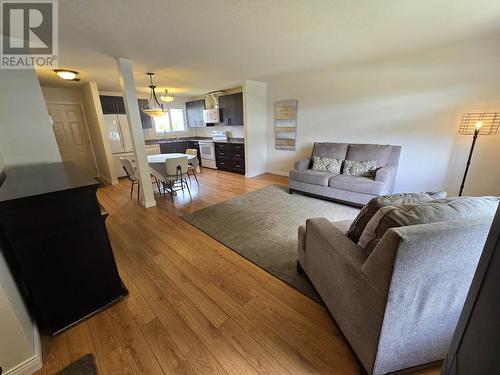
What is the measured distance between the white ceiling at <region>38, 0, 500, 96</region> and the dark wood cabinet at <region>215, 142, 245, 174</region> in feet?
7.71

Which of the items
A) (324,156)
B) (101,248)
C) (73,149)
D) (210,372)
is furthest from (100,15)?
(73,149)

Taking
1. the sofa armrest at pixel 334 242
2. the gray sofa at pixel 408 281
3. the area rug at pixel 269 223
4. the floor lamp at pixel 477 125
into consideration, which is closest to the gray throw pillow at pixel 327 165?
the area rug at pixel 269 223

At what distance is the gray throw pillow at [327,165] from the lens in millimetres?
3765

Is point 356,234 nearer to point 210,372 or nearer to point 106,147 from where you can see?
point 210,372

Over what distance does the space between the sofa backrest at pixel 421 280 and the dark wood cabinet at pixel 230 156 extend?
4.82 metres

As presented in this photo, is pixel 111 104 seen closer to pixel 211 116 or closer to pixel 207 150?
pixel 211 116

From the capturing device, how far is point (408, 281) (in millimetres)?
864

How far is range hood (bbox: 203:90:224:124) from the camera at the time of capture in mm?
6099

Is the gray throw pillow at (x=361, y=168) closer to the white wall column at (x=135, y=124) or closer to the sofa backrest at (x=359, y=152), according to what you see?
the sofa backrest at (x=359, y=152)

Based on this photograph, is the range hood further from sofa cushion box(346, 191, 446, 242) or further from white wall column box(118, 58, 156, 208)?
sofa cushion box(346, 191, 446, 242)

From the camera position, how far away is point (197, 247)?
7.81ft

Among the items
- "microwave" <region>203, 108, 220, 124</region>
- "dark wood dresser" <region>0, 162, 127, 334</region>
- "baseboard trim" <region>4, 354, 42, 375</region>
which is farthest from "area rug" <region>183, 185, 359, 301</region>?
"microwave" <region>203, 108, 220, 124</region>

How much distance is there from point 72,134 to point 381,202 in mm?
6773

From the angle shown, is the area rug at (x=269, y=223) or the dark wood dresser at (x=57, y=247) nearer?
the dark wood dresser at (x=57, y=247)
